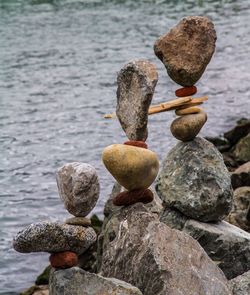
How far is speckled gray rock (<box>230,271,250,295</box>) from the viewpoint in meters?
7.32

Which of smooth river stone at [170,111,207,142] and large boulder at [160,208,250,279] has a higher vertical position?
smooth river stone at [170,111,207,142]

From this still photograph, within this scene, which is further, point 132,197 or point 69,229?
point 132,197

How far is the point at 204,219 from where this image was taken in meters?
8.70

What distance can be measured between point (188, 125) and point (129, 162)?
1.21 meters

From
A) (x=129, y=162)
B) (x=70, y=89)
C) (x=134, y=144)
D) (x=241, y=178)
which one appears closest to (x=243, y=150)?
(x=241, y=178)

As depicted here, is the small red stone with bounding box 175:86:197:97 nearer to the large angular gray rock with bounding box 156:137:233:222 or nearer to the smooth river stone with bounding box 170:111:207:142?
the smooth river stone with bounding box 170:111:207:142

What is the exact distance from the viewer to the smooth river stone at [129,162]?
24.9 feet

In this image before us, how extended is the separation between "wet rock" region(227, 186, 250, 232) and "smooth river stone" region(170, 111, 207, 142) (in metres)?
3.37

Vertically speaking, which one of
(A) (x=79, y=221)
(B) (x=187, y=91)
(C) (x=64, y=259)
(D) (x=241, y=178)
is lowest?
(D) (x=241, y=178)

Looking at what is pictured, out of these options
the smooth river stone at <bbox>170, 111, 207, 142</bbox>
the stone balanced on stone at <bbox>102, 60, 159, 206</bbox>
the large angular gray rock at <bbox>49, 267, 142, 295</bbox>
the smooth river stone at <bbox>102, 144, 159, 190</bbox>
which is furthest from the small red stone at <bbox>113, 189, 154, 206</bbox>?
the large angular gray rock at <bbox>49, 267, 142, 295</bbox>

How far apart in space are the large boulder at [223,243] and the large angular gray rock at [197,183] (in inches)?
5.2

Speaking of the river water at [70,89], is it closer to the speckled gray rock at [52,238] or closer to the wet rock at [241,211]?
the wet rock at [241,211]

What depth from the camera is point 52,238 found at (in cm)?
717

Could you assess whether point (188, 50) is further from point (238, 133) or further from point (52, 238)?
point (238, 133)
